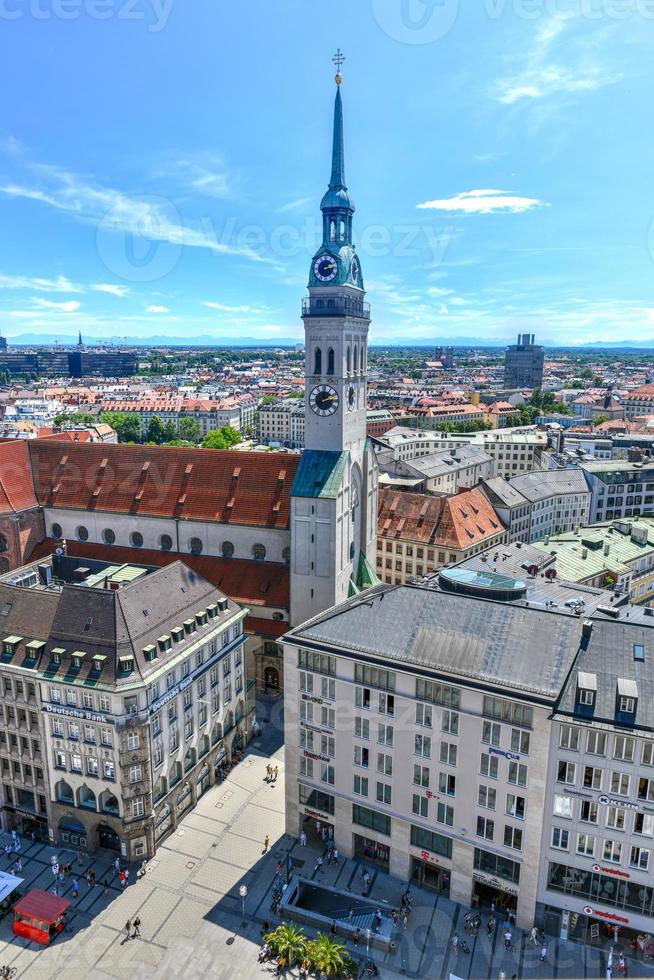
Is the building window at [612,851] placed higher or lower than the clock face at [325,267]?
lower

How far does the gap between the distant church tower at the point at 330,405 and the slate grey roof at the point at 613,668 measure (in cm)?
3075

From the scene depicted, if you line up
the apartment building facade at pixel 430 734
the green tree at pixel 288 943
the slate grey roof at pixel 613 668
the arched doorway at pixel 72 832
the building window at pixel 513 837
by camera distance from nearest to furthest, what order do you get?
the slate grey roof at pixel 613 668
the green tree at pixel 288 943
the apartment building facade at pixel 430 734
the building window at pixel 513 837
the arched doorway at pixel 72 832

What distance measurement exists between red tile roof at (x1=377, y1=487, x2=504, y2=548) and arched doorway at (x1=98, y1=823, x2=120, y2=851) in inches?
2263

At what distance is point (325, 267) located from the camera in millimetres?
69688

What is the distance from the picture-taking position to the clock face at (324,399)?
70.9 m

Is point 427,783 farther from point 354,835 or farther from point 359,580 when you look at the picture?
point 359,580

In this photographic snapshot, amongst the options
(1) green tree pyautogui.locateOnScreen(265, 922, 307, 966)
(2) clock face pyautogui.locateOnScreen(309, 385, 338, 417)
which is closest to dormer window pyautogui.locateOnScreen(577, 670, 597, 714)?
(1) green tree pyautogui.locateOnScreen(265, 922, 307, 966)

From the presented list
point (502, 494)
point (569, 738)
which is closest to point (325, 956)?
point (569, 738)

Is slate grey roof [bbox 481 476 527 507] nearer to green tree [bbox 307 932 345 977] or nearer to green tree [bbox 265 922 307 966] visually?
green tree [bbox 307 932 345 977]

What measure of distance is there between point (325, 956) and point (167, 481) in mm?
52368

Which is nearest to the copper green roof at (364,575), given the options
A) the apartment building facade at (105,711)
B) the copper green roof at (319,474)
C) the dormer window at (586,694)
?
the copper green roof at (319,474)

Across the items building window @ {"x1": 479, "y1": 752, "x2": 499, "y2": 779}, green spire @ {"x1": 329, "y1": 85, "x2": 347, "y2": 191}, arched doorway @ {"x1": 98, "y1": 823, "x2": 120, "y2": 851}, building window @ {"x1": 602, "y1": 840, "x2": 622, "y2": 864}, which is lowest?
arched doorway @ {"x1": 98, "y1": 823, "x2": 120, "y2": 851}

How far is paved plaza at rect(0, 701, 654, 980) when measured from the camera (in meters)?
42.3

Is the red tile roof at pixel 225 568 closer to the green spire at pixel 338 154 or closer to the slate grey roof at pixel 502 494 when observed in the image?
the green spire at pixel 338 154
